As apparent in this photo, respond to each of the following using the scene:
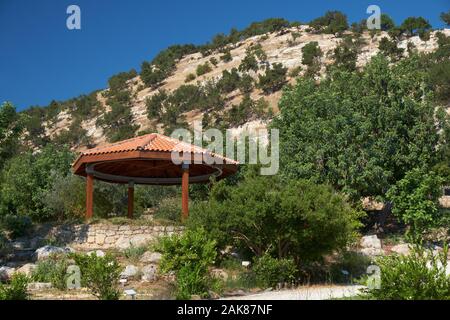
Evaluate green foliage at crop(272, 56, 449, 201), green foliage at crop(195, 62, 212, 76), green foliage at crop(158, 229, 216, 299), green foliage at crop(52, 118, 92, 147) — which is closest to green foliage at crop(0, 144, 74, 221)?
green foliage at crop(272, 56, 449, 201)

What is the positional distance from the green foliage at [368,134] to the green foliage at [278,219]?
753cm

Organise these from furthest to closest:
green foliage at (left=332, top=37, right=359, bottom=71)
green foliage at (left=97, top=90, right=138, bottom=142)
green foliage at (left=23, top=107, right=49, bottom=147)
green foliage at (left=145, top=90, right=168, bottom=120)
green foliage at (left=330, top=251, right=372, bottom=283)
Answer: green foliage at (left=23, top=107, right=49, bottom=147) < green foliage at (left=145, top=90, right=168, bottom=120) < green foliage at (left=97, top=90, right=138, bottom=142) < green foliage at (left=332, top=37, right=359, bottom=71) < green foliage at (left=330, top=251, right=372, bottom=283)

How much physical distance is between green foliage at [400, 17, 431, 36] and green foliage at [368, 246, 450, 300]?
180 feet

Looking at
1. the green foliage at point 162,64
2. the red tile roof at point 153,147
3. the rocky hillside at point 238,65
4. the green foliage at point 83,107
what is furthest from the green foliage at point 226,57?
the red tile roof at point 153,147

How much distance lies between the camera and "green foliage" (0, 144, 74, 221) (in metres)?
24.3

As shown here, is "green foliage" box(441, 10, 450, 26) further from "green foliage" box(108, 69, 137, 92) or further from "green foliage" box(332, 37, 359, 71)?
"green foliage" box(108, 69, 137, 92)

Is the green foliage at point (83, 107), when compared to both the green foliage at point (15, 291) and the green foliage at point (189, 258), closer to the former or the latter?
the green foliage at point (189, 258)

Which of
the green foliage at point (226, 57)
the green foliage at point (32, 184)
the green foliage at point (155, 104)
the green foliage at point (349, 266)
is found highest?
the green foliage at point (226, 57)

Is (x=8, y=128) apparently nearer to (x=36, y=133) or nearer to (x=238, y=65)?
(x=36, y=133)

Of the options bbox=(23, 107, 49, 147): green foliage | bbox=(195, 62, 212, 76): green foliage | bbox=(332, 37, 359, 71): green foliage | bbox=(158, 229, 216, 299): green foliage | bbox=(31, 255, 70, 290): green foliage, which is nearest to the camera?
bbox=(158, 229, 216, 299): green foliage

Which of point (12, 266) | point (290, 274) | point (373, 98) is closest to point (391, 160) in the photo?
point (373, 98)

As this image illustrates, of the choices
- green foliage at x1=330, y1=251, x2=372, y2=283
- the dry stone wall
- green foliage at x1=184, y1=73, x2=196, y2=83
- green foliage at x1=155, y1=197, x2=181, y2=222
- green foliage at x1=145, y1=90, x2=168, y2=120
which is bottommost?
green foliage at x1=330, y1=251, x2=372, y2=283

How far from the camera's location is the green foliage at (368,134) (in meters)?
20.5

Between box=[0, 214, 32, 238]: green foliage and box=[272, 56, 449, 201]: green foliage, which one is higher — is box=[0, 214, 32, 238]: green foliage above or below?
below
